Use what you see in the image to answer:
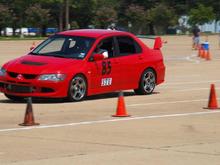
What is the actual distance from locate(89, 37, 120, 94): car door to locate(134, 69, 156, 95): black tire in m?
0.92

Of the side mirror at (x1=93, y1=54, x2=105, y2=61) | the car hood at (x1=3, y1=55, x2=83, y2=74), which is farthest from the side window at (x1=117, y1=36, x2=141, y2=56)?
the car hood at (x1=3, y1=55, x2=83, y2=74)

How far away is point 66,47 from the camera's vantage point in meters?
16.5

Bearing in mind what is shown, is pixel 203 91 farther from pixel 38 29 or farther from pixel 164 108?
pixel 38 29

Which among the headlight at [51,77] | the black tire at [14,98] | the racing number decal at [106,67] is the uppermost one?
the racing number decal at [106,67]

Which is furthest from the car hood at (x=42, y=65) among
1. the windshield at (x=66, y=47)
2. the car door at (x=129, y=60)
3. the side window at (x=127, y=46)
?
the side window at (x=127, y=46)

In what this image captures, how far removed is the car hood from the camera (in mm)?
15164

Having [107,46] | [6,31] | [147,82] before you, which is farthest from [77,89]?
[6,31]

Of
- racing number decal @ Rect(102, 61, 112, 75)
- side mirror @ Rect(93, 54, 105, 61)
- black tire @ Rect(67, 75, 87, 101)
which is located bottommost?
black tire @ Rect(67, 75, 87, 101)

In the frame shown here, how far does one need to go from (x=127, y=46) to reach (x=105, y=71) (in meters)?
1.41

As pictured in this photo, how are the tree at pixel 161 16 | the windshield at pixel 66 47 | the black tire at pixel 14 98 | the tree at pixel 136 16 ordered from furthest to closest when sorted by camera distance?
the tree at pixel 136 16, the tree at pixel 161 16, the windshield at pixel 66 47, the black tire at pixel 14 98

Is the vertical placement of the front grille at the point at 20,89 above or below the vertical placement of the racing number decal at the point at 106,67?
below

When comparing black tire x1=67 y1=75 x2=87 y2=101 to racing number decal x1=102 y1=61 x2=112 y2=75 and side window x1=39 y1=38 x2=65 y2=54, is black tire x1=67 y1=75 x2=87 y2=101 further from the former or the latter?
side window x1=39 y1=38 x2=65 y2=54

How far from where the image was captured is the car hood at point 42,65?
49.8 ft

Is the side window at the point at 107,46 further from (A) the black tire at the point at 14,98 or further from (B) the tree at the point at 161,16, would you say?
(B) the tree at the point at 161,16
